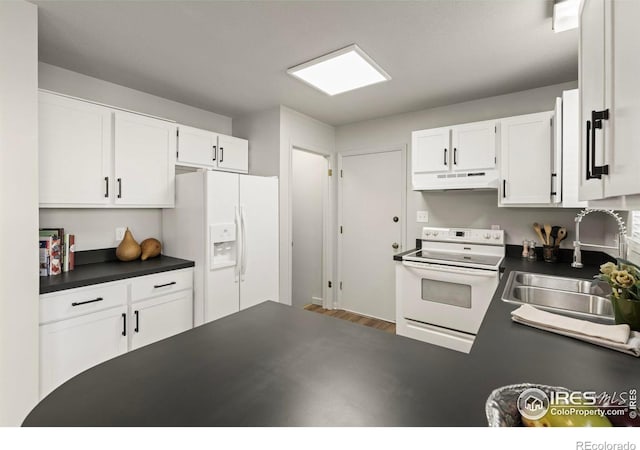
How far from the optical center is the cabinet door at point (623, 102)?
0.65 meters

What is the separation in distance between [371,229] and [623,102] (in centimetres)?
310

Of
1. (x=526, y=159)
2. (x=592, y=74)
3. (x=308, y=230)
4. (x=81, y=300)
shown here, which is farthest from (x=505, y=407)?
(x=308, y=230)

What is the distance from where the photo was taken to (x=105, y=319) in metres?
2.08

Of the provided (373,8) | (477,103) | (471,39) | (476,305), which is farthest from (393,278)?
(373,8)

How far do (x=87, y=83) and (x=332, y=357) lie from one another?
2947mm

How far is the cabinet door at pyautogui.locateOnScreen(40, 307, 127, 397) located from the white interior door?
101 inches

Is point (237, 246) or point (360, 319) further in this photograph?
point (360, 319)

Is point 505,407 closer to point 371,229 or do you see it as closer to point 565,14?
point 565,14

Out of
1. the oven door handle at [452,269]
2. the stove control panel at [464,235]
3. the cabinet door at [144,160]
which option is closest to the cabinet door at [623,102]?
the oven door handle at [452,269]

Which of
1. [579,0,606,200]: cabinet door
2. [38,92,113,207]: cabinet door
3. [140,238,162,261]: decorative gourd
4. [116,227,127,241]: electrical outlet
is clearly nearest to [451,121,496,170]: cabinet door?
[579,0,606,200]: cabinet door

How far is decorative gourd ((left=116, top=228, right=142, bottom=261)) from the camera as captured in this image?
2.57 meters

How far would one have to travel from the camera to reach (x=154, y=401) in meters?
0.69

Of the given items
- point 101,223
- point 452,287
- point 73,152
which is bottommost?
point 452,287

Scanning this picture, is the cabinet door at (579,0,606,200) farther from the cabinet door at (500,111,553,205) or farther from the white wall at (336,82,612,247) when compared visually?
the white wall at (336,82,612,247)
